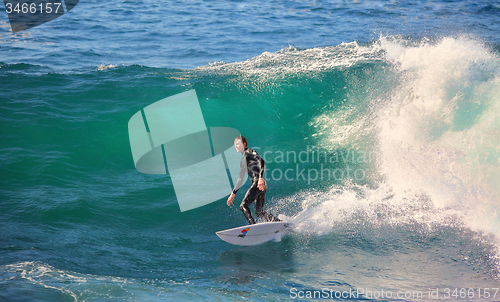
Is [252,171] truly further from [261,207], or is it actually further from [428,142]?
[428,142]

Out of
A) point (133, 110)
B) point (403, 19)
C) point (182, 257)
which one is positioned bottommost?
Answer: point (182, 257)

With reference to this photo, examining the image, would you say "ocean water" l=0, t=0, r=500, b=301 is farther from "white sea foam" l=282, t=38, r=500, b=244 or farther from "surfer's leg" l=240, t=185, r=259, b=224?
"surfer's leg" l=240, t=185, r=259, b=224

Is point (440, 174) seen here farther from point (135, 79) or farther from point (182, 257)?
point (135, 79)

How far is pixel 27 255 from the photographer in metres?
5.35

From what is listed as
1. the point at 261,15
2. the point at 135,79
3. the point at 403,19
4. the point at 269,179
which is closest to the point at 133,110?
the point at 135,79

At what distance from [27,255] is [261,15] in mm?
21640
